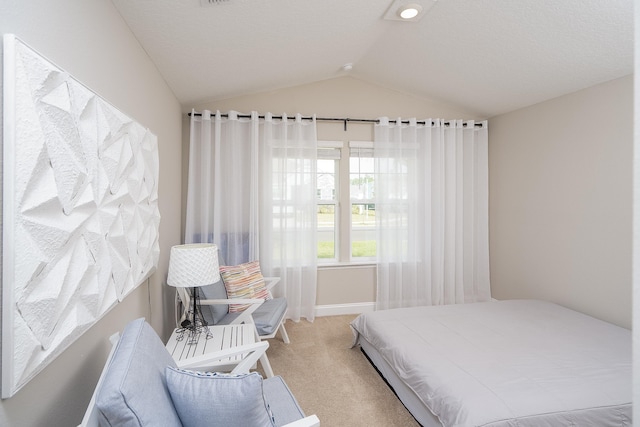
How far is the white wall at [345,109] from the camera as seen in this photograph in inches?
150

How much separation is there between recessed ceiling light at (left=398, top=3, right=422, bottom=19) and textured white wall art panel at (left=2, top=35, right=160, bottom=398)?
2024 millimetres

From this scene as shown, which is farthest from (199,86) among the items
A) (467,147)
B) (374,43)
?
(467,147)

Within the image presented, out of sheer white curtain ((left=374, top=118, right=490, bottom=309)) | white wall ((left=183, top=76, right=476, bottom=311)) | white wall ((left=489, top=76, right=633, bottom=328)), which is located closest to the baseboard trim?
white wall ((left=183, top=76, right=476, bottom=311))

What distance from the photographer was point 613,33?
227 centimetres

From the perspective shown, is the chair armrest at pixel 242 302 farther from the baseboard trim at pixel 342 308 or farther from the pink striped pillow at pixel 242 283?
the baseboard trim at pixel 342 308

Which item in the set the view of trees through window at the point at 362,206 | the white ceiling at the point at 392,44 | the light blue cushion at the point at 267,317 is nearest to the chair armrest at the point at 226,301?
the light blue cushion at the point at 267,317

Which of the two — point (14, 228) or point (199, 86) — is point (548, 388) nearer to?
point (14, 228)

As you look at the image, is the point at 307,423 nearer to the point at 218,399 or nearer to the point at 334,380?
the point at 218,399

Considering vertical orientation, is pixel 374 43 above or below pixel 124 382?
above

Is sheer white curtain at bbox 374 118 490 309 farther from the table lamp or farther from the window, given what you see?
the table lamp

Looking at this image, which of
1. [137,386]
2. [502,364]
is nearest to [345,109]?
[502,364]

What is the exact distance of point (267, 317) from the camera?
111 inches

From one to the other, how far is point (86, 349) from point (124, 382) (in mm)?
495

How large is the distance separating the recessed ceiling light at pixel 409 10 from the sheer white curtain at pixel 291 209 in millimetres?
1528
